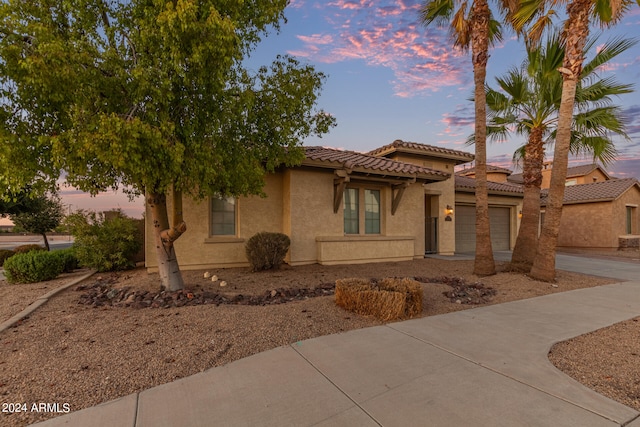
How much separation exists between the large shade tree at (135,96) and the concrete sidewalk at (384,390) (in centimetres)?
324

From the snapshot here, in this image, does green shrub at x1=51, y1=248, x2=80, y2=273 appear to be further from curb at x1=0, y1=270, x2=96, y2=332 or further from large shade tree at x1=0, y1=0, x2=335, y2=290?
large shade tree at x1=0, y1=0, x2=335, y2=290

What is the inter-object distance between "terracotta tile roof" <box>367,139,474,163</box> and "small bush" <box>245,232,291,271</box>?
7309 millimetres

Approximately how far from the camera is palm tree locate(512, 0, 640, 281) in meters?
7.73

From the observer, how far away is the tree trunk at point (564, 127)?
25.4 feet

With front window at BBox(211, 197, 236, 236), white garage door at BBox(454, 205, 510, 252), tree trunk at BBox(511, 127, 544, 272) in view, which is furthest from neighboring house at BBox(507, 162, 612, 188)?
front window at BBox(211, 197, 236, 236)

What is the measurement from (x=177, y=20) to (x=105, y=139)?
200cm

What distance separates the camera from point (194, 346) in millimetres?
3764

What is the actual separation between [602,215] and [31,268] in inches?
1064

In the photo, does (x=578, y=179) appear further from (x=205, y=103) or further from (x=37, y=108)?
(x=37, y=108)

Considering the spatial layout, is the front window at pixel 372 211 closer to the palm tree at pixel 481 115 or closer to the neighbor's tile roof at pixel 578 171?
the palm tree at pixel 481 115

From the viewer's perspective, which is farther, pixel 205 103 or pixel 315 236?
pixel 315 236

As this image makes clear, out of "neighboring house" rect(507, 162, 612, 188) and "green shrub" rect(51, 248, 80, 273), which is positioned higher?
"neighboring house" rect(507, 162, 612, 188)

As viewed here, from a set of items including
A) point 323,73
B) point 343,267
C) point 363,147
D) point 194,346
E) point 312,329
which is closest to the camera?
point 194,346

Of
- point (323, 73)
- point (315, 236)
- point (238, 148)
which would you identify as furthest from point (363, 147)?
point (238, 148)
